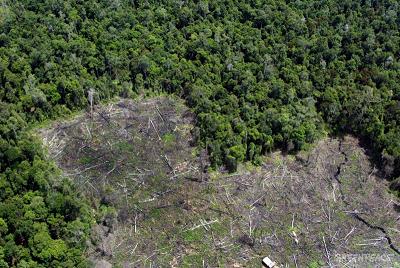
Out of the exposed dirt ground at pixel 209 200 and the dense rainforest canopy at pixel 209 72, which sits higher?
the dense rainforest canopy at pixel 209 72

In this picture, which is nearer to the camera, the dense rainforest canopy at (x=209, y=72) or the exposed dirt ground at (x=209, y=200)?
the exposed dirt ground at (x=209, y=200)

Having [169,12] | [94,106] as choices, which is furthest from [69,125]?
[169,12]

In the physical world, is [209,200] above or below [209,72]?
below

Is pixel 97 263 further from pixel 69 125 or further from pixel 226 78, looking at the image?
pixel 226 78

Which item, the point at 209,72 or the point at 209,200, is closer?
the point at 209,200
